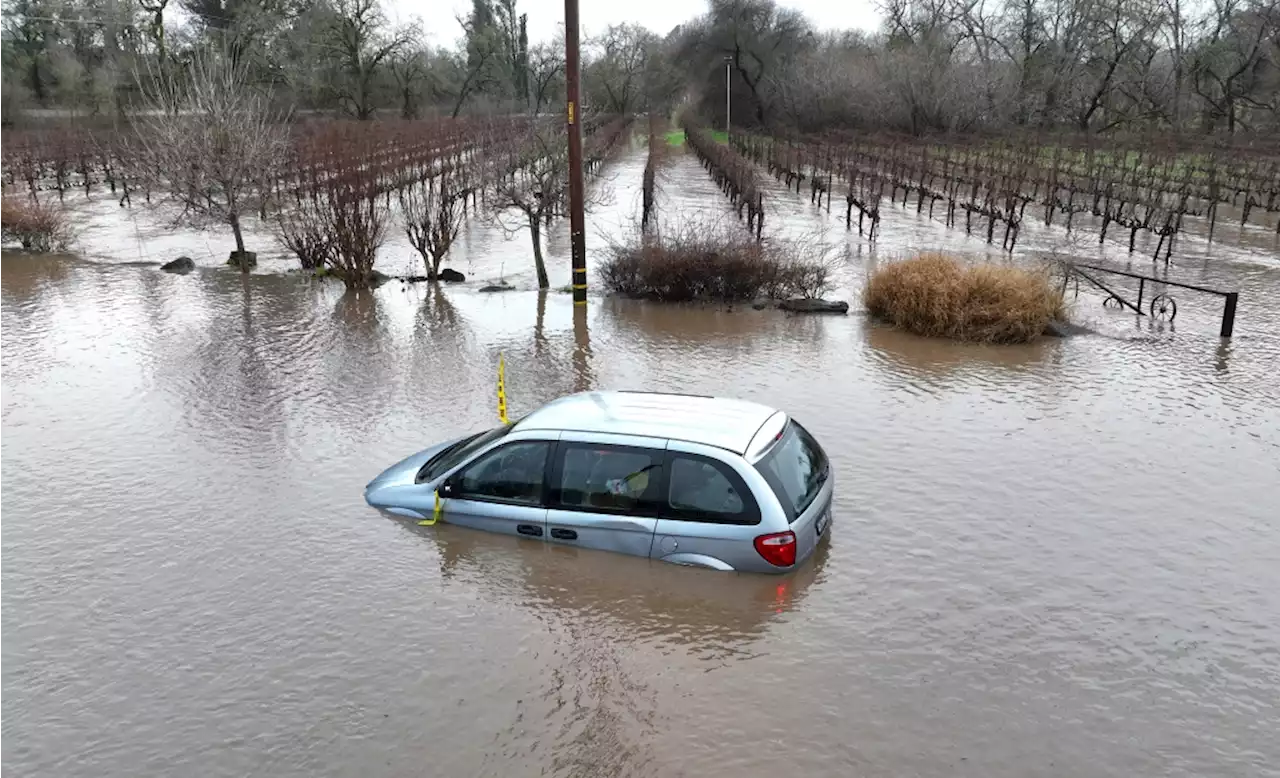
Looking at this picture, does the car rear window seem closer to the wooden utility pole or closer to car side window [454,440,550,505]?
car side window [454,440,550,505]

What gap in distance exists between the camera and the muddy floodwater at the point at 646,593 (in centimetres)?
605

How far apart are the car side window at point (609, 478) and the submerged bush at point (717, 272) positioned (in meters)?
11.8

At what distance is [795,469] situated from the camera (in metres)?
7.73

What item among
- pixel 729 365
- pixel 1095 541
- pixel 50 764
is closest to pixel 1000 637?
pixel 1095 541

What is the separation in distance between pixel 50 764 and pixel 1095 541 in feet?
27.0

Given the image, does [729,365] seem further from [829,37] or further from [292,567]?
[829,37]

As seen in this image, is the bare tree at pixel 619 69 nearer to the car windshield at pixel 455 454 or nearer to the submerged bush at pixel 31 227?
the submerged bush at pixel 31 227

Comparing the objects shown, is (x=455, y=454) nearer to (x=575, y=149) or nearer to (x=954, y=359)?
(x=954, y=359)

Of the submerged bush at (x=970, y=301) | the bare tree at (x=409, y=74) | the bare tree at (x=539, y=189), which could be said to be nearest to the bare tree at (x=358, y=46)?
the bare tree at (x=409, y=74)

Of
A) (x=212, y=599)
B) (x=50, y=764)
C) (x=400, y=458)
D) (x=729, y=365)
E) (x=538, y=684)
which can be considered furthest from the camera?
(x=729, y=365)

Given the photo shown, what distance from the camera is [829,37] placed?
10538cm

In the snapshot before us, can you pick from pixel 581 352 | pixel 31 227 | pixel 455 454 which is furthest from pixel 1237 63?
pixel 455 454

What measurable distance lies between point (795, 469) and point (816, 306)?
1102 cm

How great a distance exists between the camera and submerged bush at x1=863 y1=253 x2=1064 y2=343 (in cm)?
1564
